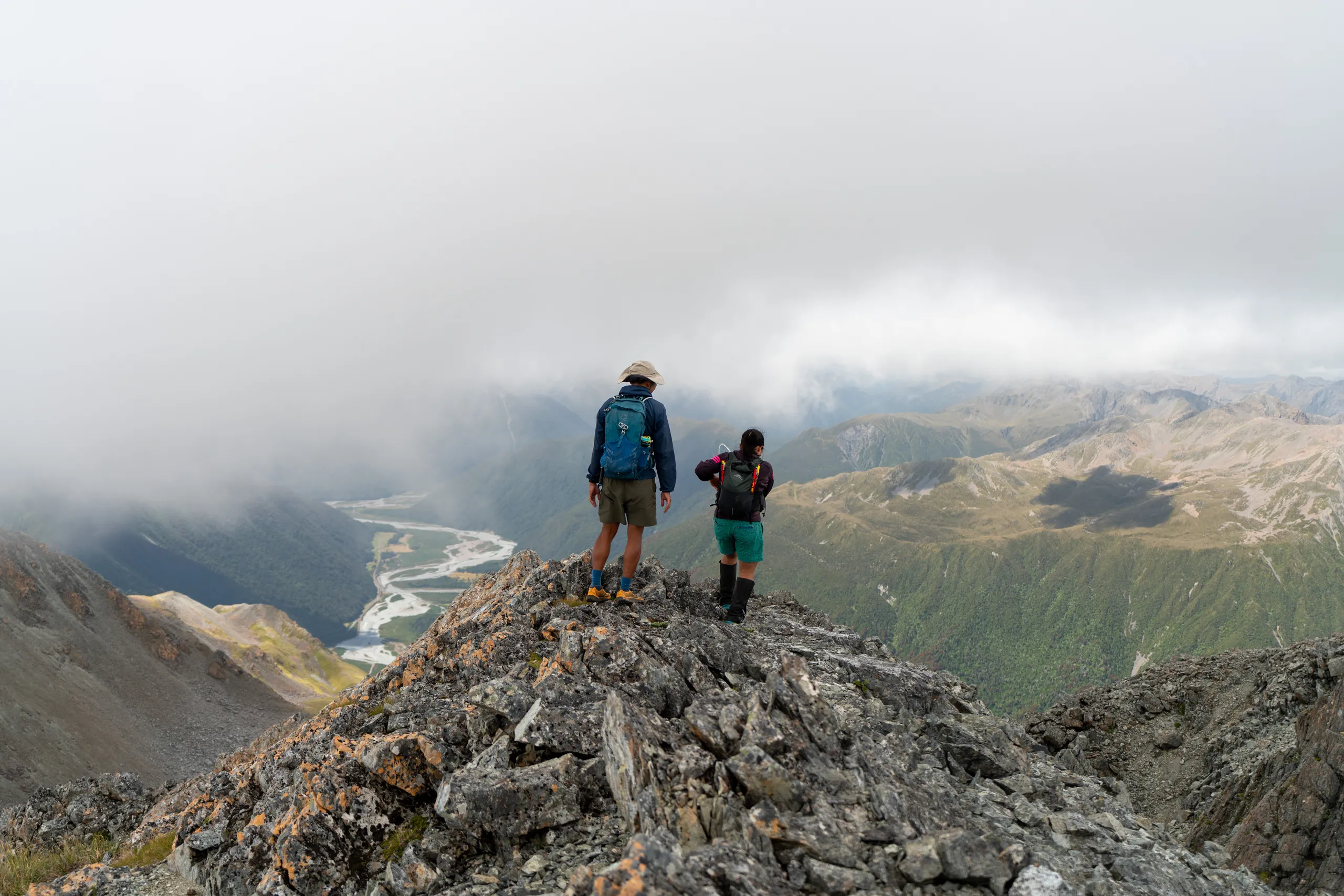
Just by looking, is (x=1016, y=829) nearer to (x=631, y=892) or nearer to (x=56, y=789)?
(x=631, y=892)

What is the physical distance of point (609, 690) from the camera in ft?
39.9

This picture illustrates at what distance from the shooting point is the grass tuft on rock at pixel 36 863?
13766 mm

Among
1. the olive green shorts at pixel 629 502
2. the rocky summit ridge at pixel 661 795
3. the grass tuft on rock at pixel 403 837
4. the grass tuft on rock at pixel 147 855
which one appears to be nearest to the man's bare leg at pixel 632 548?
the olive green shorts at pixel 629 502

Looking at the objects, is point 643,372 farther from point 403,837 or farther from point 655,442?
point 403,837

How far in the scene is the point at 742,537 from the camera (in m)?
17.3

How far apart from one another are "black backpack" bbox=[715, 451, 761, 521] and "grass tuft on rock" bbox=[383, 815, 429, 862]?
9.79m

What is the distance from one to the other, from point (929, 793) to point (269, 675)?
543 feet

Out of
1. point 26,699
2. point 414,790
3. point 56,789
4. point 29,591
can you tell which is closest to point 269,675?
point 29,591

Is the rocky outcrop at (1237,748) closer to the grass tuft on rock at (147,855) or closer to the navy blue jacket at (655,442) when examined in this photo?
the navy blue jacket at (655,442)

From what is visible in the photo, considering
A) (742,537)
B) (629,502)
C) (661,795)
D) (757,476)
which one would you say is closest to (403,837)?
(661,795)

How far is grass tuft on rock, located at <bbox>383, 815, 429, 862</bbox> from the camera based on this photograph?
10.4 meters

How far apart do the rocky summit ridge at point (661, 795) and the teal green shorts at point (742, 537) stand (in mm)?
2615

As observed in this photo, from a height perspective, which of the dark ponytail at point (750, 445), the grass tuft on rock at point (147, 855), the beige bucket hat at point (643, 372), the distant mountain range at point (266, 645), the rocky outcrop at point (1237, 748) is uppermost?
the beige bucket hat at point (643, 372)

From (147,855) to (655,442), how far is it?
→ 573 inches
